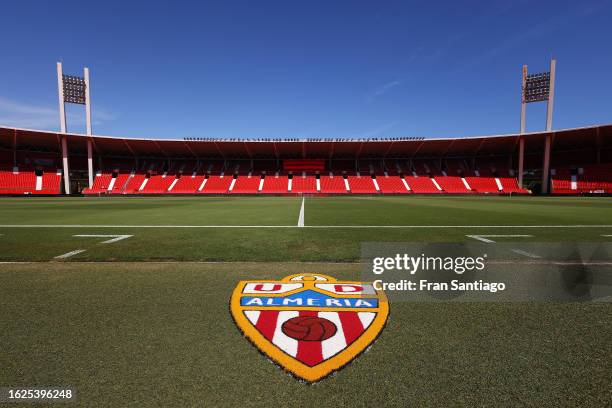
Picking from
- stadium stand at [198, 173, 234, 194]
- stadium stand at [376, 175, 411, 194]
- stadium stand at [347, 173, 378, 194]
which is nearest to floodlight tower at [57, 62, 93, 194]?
stadium stand at [198, 173, 234, 194]

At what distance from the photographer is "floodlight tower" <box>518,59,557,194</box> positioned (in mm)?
39156

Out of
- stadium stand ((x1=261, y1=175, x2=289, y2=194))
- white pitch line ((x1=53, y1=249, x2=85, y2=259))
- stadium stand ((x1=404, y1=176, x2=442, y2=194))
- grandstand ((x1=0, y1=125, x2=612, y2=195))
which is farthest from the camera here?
stadium stand ((x1=261, y1=175, x2=289, y2=194))

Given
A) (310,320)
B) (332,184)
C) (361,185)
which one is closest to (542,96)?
(361,185)

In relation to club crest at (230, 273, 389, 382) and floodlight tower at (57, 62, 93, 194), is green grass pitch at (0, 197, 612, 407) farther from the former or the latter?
floodlight tower at (57, 62, 93, 194)

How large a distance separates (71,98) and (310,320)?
5476cm

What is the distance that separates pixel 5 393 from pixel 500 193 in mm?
50280

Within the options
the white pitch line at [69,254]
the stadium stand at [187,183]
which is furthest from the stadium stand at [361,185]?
the white pitch line at [69,254]

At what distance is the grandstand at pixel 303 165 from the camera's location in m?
39.1

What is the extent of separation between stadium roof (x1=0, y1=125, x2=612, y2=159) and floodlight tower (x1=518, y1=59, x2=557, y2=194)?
177 cm

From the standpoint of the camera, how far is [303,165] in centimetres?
4916

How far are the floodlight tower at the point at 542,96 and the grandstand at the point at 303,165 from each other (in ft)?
3.97

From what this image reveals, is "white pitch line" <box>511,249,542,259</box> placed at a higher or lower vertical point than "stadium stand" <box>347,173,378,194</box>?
lower

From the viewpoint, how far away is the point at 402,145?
4475 cm

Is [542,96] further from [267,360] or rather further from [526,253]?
[267,360]
